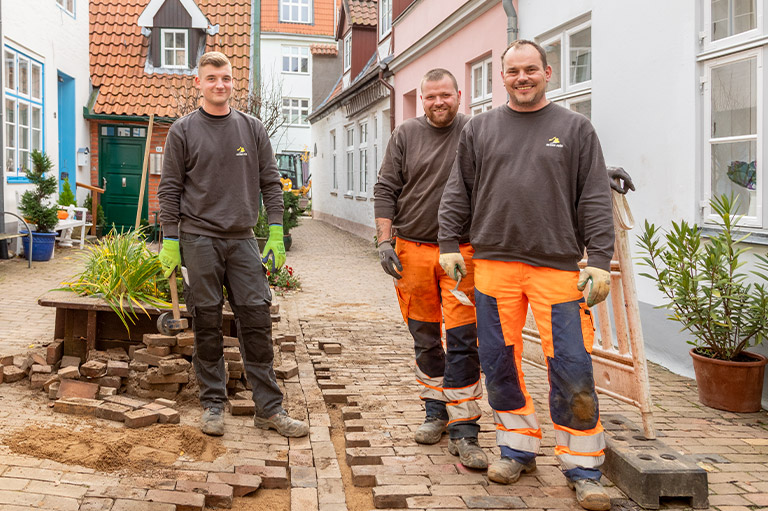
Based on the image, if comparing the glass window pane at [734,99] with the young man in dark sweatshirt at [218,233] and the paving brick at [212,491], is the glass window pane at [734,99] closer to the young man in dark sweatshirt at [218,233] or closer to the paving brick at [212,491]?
the young man in dark sweatshirt at [218,233]

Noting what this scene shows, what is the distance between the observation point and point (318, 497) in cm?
365

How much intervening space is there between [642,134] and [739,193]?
1251mm

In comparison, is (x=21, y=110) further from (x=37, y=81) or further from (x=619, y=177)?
(x=619, y=177)

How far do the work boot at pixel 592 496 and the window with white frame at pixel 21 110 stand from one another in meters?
11.5

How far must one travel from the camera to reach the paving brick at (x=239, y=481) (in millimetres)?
3633

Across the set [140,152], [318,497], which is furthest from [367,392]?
[140,152]

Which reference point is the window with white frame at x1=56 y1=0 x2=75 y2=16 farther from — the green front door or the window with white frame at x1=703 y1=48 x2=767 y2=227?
the window with white frame at x1=703 y1=48 x2=767 y2=227

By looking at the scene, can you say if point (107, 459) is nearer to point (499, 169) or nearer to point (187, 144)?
point (187, 144)

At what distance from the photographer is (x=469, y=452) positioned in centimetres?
399

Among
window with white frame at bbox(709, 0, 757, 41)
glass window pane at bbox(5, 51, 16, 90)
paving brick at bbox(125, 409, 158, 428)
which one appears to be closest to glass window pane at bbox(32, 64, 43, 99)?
glass window pane at bbox(5, 51, 16, 90)

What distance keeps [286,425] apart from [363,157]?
16131mm

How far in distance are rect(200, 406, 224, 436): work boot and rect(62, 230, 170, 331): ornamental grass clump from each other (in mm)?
1217

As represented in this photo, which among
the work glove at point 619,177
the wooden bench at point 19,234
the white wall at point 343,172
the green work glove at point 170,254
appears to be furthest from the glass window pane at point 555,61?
the white wall at point 343,172

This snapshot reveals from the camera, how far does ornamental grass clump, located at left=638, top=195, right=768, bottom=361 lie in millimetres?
5012
